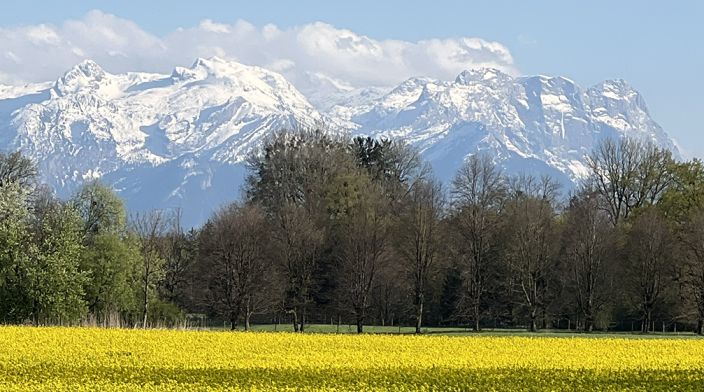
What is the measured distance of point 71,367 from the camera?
137 feet

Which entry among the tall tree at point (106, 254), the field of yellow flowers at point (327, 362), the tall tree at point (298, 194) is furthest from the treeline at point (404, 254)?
the field of yellow flowers at point (327, 362)

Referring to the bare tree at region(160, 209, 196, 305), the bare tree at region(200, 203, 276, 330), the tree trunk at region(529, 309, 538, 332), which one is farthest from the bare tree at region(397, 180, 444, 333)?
the bare tree at region(160, 209, 196, 305)

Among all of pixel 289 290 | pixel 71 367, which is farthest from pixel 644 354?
pixel 289 290

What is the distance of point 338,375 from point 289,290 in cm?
5237

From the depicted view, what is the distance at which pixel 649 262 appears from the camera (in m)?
87.8

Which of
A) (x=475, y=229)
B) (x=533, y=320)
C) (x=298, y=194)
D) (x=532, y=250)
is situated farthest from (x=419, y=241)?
(x=298, y=194)

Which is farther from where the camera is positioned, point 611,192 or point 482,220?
point 611,192

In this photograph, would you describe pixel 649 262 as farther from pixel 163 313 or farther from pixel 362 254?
pixel 163 313

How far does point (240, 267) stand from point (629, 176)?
128 feet

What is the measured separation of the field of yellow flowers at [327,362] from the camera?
120ft

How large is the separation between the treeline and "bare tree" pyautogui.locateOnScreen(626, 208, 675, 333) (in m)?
0.13

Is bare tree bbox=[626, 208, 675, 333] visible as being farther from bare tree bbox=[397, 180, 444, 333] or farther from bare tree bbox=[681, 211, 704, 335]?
bare tree bbox=[397, 180, 444, 333]

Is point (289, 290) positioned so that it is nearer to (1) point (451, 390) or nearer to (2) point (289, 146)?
(2) point (289, 146)

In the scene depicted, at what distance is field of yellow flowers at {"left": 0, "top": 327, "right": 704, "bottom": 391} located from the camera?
3650 centimetres
